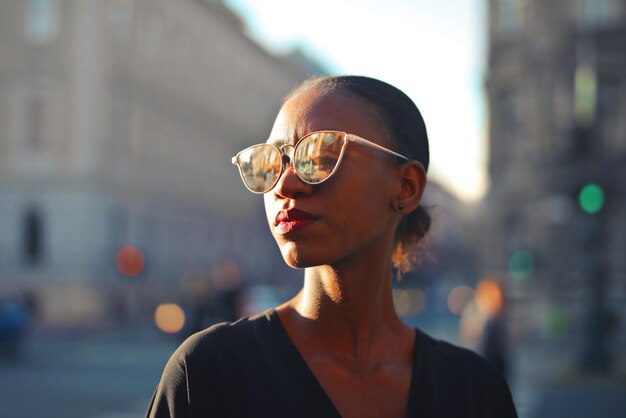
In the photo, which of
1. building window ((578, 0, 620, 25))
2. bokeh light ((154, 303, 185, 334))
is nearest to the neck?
bokeh light ((154, 303, 185, 334))

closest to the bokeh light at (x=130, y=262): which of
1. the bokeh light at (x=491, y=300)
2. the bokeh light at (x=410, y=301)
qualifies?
the bokeh light at (x=491, y=300)

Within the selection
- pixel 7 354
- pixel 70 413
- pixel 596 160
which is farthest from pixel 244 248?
pixel 70 413

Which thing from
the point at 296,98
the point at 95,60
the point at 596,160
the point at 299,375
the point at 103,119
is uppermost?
the point at 95,60

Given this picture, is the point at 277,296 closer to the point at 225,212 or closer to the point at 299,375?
the point at 299,375

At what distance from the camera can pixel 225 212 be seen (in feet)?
156

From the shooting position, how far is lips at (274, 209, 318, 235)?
1.81m

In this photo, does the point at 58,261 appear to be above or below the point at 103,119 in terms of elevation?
below

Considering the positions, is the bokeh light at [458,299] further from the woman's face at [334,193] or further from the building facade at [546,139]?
the woman's face at [334,193]

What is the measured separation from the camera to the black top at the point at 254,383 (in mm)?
1719

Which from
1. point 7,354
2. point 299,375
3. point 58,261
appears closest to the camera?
point 299,375

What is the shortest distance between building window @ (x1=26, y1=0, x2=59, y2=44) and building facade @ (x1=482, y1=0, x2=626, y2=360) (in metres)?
15.9

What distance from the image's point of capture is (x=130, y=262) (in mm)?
24000

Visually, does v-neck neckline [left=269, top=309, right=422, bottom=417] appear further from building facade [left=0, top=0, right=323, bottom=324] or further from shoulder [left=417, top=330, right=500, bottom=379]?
building facade [left=0, top=0, right=323, bottom=324]

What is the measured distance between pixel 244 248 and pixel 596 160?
116 ft
